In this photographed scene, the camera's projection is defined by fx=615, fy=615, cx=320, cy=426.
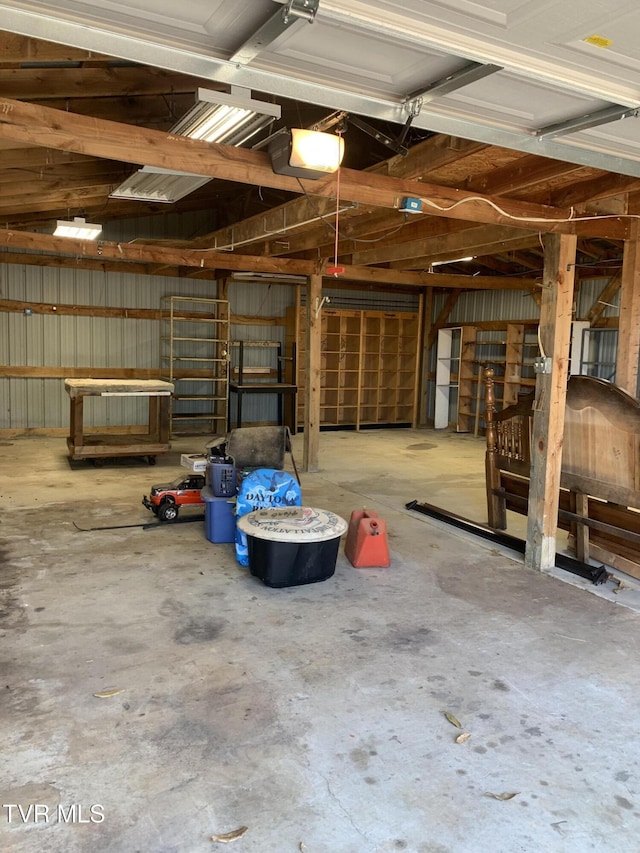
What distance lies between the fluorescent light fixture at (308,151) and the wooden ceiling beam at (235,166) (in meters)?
0.22

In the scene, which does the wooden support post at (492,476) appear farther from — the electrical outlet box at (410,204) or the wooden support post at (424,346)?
the wooden support post at (424,346)

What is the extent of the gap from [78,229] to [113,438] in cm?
286

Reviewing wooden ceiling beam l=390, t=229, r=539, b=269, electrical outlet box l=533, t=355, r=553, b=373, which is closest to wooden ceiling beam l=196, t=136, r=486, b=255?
wooden ceiling beam l=390, t=229, r=539, b=269

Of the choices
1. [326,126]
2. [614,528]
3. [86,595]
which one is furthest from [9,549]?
[614,528]

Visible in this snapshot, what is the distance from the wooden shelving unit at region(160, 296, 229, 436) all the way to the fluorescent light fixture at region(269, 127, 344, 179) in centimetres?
701

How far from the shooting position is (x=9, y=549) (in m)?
4.45

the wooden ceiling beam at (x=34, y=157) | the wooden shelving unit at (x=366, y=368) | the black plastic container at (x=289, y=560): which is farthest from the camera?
the wooden shelving unit at (x=366, y=368)

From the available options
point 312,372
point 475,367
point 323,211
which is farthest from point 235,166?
point 475,367

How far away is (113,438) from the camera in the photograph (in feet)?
26.1

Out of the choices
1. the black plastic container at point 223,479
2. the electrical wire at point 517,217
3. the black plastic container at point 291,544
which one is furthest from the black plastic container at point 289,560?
the electrical wire at point 517,217

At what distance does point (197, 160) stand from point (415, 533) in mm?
3366

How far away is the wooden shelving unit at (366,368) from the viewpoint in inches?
452

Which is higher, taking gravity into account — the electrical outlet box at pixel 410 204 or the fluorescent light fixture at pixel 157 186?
the fluorescent light fixture at pixel 157 186

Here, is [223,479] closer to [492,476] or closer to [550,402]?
[492,476]
